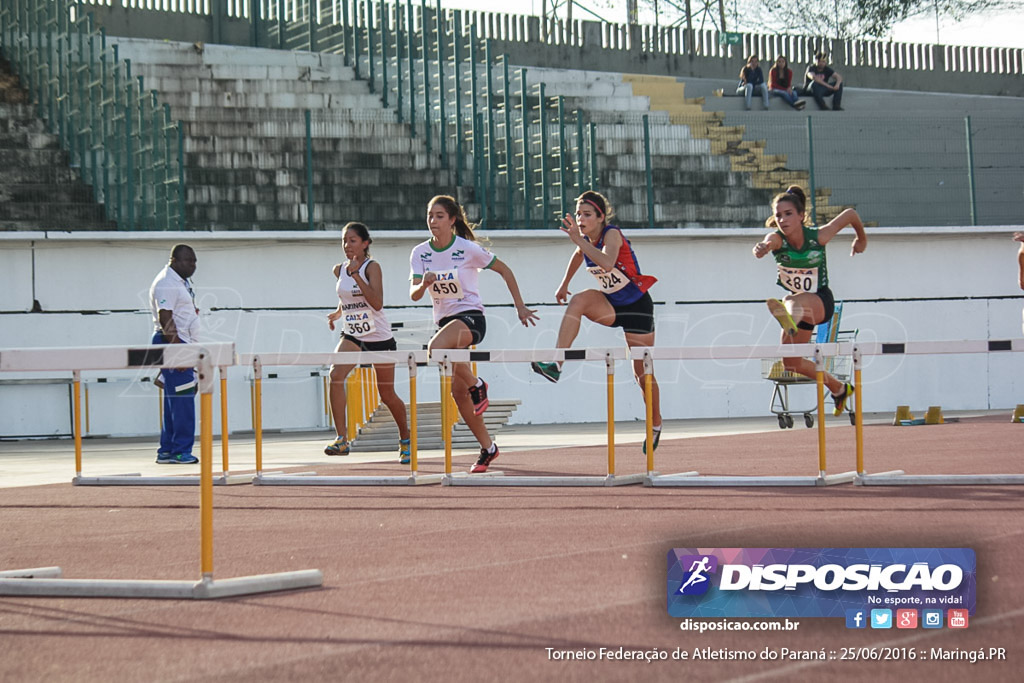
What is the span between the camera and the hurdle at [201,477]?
4.64 m

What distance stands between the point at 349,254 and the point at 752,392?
1018cm

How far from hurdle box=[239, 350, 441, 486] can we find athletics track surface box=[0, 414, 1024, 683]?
0.87 feet

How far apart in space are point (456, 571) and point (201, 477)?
3.62 feet

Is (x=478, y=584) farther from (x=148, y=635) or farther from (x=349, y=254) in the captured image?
(x=349, y=254)

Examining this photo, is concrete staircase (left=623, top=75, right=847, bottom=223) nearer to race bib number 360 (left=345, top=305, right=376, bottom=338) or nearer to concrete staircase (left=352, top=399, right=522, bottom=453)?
concrete staircase (left=352, top=399, right=522, bottom=453)

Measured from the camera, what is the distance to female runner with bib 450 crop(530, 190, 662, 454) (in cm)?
905

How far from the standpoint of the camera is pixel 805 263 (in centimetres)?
955

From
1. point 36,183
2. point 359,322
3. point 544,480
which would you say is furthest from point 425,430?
point 36,183

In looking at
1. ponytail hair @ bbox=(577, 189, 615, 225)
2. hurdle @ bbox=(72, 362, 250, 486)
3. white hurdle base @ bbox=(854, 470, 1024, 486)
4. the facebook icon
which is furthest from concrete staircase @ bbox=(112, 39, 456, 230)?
the facebook icon

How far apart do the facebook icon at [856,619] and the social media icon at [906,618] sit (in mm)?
97

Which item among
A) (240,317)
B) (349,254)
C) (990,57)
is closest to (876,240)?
(240,317)

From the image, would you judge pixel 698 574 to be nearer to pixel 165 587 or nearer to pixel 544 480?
pixel 165 587

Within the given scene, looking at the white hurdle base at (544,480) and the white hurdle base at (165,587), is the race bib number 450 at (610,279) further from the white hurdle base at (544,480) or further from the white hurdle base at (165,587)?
the white hurdle base at (165,587)

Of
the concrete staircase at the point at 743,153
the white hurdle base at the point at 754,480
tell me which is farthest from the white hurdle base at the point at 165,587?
the concrete staircase at the point at 743,153
